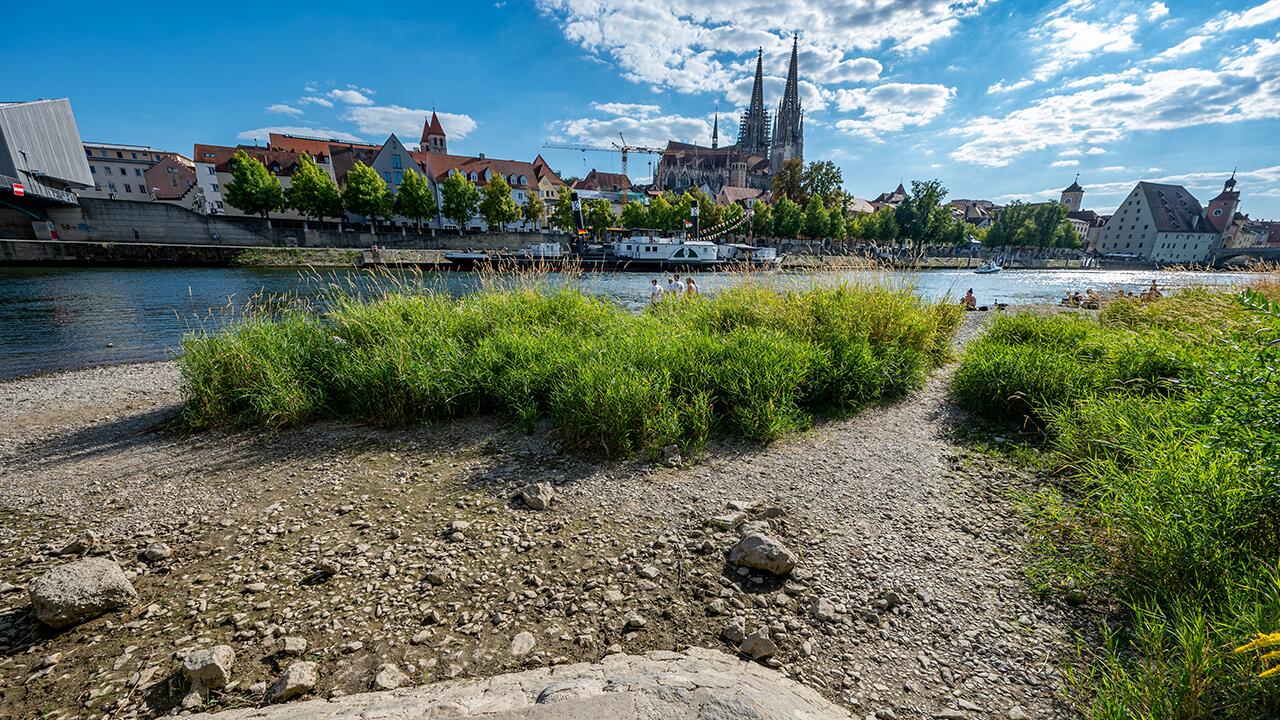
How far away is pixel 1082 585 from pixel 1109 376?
369cm

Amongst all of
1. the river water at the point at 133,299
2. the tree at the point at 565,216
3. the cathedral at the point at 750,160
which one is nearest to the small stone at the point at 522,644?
the river water at the point at 133,299

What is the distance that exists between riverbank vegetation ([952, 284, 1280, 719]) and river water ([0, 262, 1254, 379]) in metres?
4.52

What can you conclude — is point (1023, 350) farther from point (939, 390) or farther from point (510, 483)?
point (510, 483)

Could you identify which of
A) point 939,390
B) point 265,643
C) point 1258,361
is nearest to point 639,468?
point 265,643

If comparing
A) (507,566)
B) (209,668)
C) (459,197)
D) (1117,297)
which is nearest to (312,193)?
(459,197)

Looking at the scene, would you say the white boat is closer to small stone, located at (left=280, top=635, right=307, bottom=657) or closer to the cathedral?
small stone, located at (left=280, top=635, right=307, bottom=657)

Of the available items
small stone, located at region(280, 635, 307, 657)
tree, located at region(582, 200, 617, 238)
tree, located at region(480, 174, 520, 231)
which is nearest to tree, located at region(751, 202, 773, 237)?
tree, located at region(582, 200, 617, 238)

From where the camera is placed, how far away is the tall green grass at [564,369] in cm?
457

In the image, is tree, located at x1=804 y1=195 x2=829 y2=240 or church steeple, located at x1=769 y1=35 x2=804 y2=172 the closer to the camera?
tree, located at x1=804 y1=195 x2=829 y2=240

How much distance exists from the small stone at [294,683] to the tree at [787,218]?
65.6 m

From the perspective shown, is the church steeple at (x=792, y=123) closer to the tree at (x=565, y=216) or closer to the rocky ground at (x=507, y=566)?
the tree at (x=565, y=216)

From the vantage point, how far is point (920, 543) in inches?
122

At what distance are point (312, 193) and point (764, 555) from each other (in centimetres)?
5684

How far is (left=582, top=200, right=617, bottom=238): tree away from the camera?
58.8m
